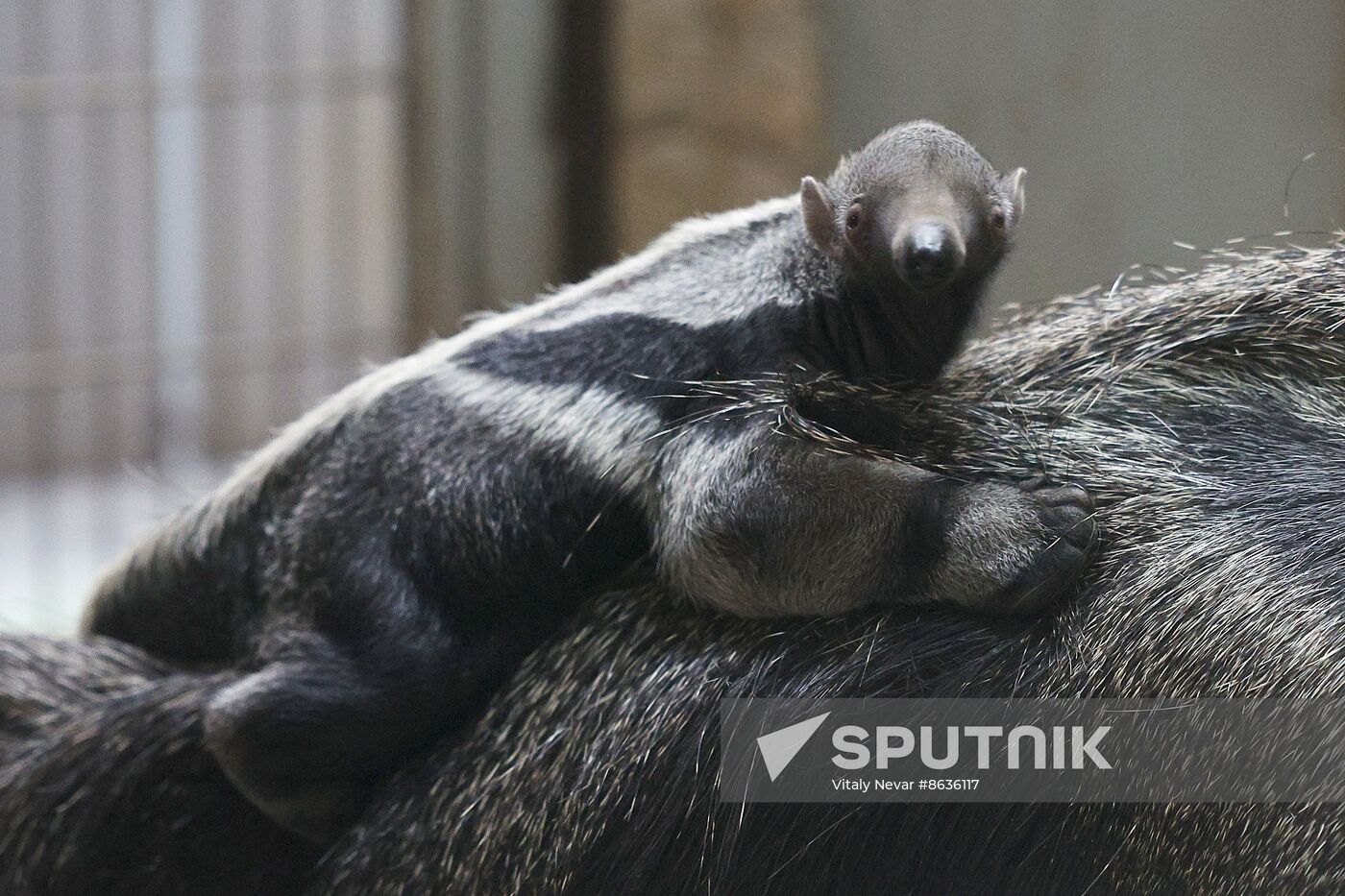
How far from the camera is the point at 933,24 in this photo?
12.6 ft

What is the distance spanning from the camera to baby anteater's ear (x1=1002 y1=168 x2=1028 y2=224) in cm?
190

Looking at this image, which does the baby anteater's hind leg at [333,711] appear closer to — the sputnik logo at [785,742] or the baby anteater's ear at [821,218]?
the sputnik logo at [785,742]

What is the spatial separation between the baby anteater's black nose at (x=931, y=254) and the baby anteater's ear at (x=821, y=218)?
17cm

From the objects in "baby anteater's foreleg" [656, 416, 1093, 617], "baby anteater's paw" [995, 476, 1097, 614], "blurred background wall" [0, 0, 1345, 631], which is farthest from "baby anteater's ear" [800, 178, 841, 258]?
"blurred background wall" [0, 0, 1345, 631]

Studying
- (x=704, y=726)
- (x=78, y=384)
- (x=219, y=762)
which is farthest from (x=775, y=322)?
(x=78, y=384)

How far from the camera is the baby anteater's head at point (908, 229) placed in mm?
1756

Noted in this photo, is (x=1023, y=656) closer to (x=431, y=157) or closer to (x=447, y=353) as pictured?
(x=447, y=353)

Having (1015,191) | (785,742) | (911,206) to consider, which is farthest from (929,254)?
(785,742)

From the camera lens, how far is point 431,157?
16.1 ft

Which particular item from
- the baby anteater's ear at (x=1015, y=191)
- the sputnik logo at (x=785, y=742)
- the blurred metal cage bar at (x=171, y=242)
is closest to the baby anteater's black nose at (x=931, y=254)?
the baby anteater's ear at (x=1015, y=191)

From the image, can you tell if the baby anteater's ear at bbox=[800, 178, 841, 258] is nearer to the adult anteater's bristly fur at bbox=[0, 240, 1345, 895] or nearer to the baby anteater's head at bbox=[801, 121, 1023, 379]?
the baby anteater's head at bbox=[801, 121, 1023, 379]

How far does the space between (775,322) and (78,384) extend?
15.1 ft

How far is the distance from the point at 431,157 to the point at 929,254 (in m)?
3.49

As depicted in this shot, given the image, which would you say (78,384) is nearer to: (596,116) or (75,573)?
(75,573)
